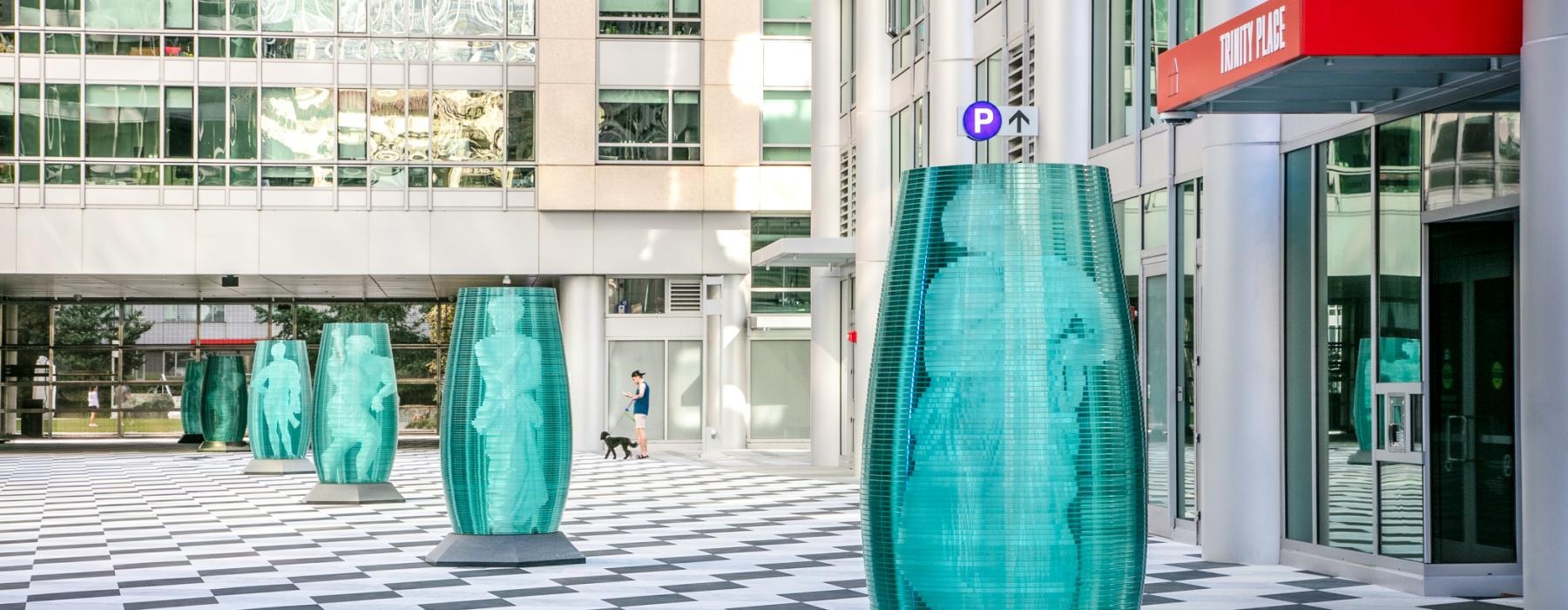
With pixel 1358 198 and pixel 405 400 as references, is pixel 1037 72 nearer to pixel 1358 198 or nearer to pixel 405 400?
pixel 1358 198

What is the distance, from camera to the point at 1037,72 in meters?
17.6

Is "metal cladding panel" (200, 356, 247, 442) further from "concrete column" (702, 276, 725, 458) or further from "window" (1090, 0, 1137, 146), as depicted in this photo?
"window" (1090, 0, 1137, 146)

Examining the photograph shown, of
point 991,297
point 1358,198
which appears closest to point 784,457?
point 1358,198

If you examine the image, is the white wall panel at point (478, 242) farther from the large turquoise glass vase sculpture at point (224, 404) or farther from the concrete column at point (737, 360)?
the large turquoise glass vase sculpture at point (224, 404)

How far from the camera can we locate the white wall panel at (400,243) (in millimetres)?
34594

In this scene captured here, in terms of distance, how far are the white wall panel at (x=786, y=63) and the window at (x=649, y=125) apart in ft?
5.06

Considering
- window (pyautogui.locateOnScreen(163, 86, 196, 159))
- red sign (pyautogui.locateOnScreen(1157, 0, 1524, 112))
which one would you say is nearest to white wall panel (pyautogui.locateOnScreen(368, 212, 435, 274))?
window (pyautogui.locateOnScreen(163, 86, 196, 159))

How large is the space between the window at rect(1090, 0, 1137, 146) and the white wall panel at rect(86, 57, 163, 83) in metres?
22.6

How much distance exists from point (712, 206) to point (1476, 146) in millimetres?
24864

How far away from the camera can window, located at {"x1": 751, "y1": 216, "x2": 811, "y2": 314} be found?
35.9 metres

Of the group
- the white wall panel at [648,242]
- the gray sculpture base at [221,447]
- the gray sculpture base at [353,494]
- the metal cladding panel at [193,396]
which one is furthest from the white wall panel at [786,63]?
the gray sculpture base at [353,494]

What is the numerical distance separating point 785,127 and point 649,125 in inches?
105

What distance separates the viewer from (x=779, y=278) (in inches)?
1428

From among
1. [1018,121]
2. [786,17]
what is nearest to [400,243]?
[786,17]
